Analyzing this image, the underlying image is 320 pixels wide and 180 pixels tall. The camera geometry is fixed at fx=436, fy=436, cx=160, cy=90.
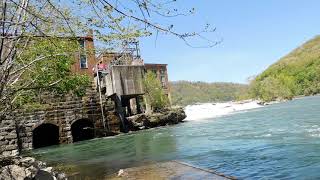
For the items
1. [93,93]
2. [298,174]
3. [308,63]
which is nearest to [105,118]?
[93,93]

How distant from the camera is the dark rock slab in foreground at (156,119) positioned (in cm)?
4100

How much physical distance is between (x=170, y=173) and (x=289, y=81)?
139m

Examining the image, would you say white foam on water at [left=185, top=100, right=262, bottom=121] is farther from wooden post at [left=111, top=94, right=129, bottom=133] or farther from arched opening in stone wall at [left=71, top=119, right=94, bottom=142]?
arched opening in stone wall at [left=71, top=119, right=94, bottom=142]

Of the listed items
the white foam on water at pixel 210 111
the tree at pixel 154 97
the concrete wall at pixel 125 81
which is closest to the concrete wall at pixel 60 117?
the concrete wall at pixel 125 81

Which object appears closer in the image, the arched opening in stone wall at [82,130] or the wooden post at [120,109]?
the arched opening in stone wall at [82,130]

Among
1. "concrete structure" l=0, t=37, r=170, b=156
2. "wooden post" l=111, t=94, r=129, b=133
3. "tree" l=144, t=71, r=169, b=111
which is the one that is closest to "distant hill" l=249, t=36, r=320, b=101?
"tree" l=144, t=71, r=169, b=111

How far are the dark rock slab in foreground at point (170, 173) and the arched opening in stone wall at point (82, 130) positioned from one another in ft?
79.9

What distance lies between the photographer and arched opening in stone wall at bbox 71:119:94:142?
3831 centimetres

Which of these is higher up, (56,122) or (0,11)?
(0,11)

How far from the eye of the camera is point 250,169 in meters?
13.2

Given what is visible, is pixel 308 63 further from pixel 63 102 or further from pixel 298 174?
pixel 298 174

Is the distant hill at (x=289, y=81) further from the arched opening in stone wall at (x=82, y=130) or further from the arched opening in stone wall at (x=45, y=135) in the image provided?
the arched opening in stone wall at (x=45, y=135)

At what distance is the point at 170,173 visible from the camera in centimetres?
1241

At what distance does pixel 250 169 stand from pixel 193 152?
5966 mm
